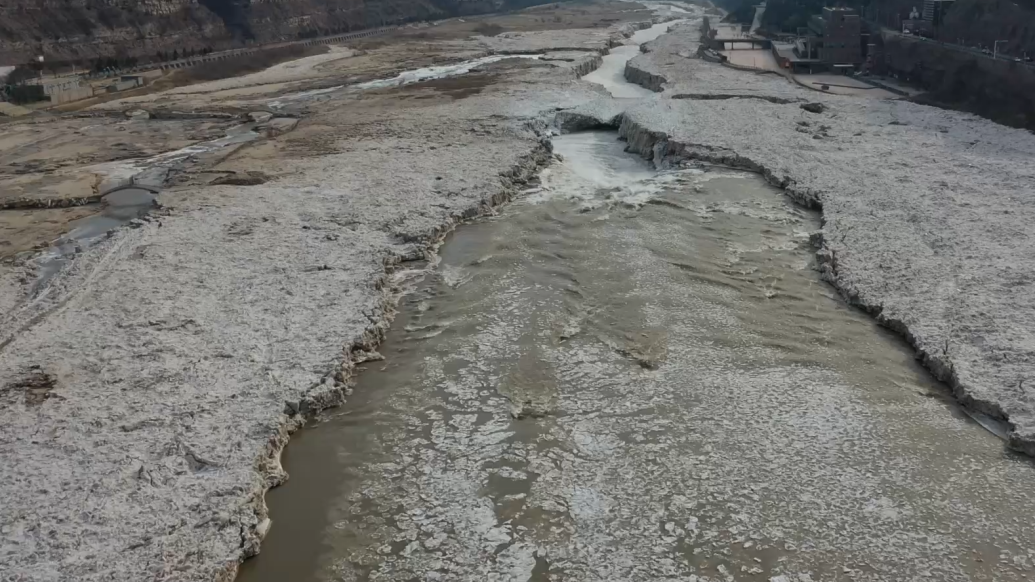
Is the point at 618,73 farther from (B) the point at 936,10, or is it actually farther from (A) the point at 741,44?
(A) the point at 741,44

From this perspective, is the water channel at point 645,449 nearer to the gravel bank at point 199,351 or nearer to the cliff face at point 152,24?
the gravel bank at point 199,351

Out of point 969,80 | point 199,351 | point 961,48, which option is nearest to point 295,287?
point 199,351

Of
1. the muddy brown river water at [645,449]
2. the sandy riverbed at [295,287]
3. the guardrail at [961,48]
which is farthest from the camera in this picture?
the guardrail at [961,48]

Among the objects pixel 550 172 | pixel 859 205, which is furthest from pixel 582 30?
pixel 859 205

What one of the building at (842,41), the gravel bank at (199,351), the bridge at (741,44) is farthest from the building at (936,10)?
the gravel bank at (199,351)

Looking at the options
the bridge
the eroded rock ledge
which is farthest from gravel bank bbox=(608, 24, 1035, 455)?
the bridge

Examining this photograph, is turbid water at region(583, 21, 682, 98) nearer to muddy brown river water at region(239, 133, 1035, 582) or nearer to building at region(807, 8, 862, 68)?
building at region(807, 8, 862, 68)
